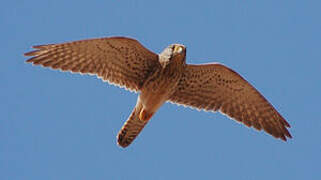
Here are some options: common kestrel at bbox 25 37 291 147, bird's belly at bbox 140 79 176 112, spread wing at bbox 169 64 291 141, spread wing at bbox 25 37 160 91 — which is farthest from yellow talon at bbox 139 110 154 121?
spread wing at bbox 169 64 291 141

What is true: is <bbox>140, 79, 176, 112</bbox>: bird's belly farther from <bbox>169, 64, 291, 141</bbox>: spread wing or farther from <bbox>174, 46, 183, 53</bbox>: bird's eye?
<bbox>174, 46, 183, 53</bbox>: bird's eye

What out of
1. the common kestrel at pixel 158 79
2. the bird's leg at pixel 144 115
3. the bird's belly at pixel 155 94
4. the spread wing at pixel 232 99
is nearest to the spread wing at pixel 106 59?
the common kestrel at pixel 158 79

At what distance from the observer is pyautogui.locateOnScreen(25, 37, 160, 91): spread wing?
1166 cm

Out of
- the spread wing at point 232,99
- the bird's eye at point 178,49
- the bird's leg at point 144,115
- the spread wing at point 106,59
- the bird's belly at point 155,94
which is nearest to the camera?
the spread wing at point 106,59

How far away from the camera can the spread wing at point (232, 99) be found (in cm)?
1277

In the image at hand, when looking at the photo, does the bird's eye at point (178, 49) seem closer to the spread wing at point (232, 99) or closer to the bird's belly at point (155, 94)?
the bird's belly at point (155, 94)

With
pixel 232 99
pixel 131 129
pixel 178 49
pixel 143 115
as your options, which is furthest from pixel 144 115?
pixel 232 99

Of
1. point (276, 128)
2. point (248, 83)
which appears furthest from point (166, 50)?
point (276, 128)

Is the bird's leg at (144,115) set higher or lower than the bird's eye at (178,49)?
lower

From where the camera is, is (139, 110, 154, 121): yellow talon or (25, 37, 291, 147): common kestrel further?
(139, 110, 154, 121): yellow talon

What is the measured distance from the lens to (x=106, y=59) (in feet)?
39.7

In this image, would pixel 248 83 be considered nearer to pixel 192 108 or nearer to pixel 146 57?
pixel 192 108

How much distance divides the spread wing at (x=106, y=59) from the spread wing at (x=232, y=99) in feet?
3.12

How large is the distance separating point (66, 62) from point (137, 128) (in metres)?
2.07
